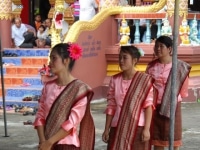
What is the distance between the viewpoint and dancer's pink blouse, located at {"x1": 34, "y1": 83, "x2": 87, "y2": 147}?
520 centimetres

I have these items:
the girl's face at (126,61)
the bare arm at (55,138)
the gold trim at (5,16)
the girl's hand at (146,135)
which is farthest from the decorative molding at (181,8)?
the bare arm at (55,138)

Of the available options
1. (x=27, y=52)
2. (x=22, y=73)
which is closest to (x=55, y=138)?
(x=22, y=73)

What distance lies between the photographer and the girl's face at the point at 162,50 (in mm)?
6715

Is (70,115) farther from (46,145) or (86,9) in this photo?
(86,9)

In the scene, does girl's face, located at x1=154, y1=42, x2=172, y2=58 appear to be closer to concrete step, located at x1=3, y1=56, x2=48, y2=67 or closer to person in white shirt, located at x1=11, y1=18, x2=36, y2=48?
concrete step, located at x1=3, y1=56, x2=48, y2=67

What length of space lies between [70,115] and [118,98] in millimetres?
806

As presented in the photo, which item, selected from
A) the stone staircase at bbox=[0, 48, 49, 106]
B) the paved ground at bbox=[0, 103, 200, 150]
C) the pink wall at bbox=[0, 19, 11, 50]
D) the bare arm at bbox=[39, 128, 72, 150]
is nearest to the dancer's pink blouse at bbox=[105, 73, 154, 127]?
the bare arm at bbox=[39, 128, 72, 150]

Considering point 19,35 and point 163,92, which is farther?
point 19,35

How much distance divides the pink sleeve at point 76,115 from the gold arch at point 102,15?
6.89m

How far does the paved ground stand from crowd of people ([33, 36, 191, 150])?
1696 mm

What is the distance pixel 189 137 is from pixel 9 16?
19.5 ft

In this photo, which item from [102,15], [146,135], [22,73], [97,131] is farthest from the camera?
[102,15]

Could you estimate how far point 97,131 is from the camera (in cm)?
956

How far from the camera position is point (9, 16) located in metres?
13.7
